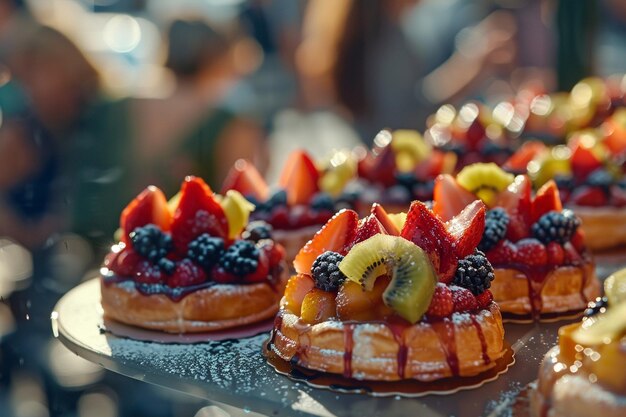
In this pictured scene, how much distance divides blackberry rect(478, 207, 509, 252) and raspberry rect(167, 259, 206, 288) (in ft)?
2.93

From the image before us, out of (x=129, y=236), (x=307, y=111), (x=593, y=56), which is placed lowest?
(x=307, y=111)

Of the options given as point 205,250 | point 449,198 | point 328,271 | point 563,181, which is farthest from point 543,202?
point 205,250

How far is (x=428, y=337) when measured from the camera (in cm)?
215

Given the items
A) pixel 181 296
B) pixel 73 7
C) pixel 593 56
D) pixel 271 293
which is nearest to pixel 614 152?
pixel 593 56

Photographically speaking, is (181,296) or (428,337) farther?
(181,296)

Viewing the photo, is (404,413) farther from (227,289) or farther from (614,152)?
(614,152)

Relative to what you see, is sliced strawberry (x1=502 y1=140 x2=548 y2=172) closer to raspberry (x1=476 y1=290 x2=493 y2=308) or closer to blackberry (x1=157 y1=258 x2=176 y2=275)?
raspberry (x1=476 y1=290 x2=493 y2=308)

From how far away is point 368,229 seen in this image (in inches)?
89.0

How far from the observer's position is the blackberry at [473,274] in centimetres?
222

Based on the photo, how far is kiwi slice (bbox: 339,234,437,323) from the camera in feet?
6.85

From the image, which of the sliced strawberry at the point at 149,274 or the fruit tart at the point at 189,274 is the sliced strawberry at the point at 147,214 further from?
the sliced strawberry at the point at 149,274

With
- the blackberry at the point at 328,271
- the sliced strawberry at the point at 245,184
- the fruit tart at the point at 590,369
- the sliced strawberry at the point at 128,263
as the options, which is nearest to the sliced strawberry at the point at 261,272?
the sliced strawberry at the point at 128,263

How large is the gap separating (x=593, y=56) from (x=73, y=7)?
2.92m

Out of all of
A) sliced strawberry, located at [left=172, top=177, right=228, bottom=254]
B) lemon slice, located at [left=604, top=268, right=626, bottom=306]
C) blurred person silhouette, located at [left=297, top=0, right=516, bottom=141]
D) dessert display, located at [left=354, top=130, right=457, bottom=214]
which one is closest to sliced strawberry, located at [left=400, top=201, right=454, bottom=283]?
lemon slice, located at [left=604, top=268, right=626, bottom=306]
